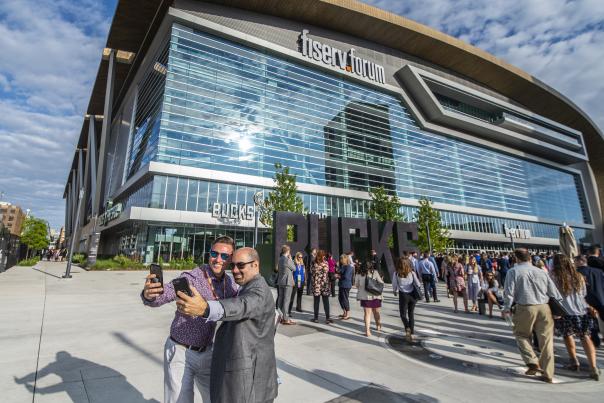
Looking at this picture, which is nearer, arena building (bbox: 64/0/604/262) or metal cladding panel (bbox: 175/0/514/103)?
arena building (bbox: 64/0/604/262)

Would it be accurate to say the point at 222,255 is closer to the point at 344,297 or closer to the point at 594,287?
the point at 344,297

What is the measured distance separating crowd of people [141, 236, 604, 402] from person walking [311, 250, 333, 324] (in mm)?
29

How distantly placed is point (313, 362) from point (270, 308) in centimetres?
341

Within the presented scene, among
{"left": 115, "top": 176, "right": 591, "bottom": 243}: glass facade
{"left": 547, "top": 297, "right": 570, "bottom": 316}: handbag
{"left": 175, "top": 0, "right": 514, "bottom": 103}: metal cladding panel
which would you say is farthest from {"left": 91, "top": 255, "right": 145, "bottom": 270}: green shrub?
{"left": 175, "top": 0, "right": 514, "bottom": 103}: metal cladding panel

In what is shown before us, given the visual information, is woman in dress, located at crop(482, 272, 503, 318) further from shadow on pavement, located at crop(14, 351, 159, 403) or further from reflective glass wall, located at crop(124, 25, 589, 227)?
reflective glass wall, located at crop(124, 25, 589, 227)

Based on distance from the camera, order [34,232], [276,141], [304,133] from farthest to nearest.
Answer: [34,232], [304,133], [276,141]

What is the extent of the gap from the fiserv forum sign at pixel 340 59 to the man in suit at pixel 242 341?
4406cm

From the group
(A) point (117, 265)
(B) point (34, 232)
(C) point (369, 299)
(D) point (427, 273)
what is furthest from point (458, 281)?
(B) point (34, 232)

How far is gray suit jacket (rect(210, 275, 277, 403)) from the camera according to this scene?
1.71 m

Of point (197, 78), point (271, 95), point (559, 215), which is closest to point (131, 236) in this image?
point (197, 78)

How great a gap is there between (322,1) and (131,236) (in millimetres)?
40139

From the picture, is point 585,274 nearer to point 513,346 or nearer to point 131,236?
point 513,346

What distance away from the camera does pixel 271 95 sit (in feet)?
119

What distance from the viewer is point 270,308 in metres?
1.94
